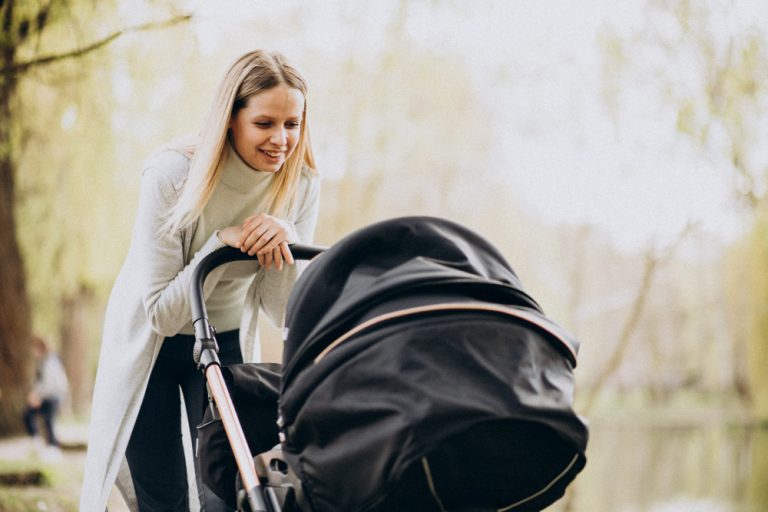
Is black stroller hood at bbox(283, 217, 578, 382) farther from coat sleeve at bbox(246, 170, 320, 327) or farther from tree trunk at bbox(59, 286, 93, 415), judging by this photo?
tree trunk at bbox(59, 286, 93, 415)

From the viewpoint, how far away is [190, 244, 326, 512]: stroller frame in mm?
1989

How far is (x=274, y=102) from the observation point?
2.36 m

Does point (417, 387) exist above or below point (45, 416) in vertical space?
above

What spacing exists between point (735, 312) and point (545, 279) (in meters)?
5.38

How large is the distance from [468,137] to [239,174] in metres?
9.67

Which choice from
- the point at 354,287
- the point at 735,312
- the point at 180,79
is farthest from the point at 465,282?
the point at 735,312

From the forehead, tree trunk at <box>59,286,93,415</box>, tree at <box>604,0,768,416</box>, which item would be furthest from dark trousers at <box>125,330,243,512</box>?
tree trunk at <box>59,286,93,415</box>

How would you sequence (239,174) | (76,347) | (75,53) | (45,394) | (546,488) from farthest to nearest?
(76,347), (45,394), (75,53), (239,174), (546,488)

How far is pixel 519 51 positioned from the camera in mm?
11469

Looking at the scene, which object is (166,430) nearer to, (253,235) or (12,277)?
(253,235)

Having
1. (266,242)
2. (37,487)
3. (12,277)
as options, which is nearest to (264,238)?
(266,242)

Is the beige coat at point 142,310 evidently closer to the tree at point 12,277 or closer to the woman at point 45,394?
the tree at point 12,277

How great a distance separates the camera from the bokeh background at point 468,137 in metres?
7.37

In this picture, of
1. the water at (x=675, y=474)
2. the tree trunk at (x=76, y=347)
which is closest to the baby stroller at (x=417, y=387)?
the water at (x=675, y=474)
